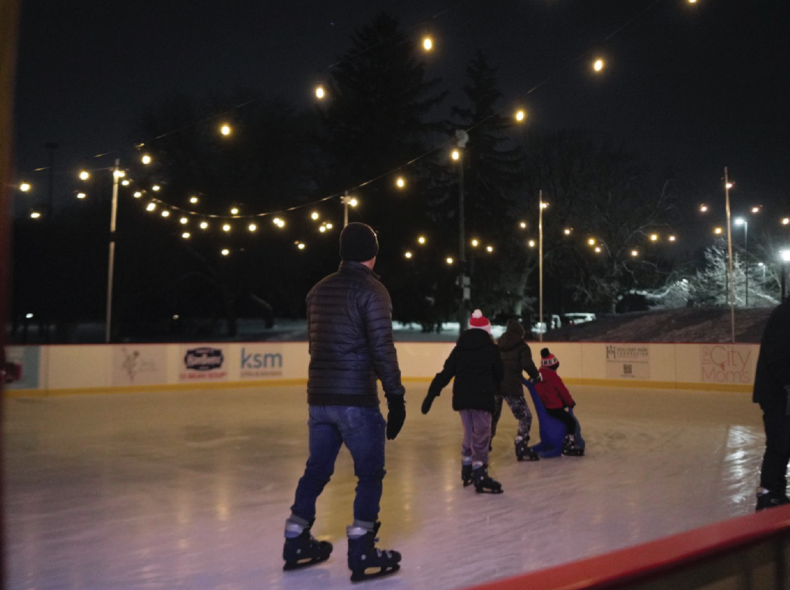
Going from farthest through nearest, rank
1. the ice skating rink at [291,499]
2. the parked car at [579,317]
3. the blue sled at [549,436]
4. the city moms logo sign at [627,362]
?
the parked car at [579,317], the city moms logo sign at [627,362], the blue sled at [549,436], the ice skating rink at [291,499]

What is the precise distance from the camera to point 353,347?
3838 millimetres

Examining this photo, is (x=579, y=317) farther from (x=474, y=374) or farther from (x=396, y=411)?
(x=396, y=411)

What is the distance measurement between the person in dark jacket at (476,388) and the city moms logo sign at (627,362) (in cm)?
1268

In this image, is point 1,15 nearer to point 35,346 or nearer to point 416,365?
point 35,346

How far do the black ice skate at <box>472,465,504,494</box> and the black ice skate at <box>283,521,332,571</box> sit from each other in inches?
89.5

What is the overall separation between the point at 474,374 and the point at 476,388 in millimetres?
116

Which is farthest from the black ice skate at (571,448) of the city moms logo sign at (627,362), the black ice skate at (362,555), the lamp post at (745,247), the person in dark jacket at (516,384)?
the lamp post at (745,247)

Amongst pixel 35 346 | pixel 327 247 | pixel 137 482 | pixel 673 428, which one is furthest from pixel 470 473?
pixel 327 247

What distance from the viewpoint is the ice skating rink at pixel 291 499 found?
419cm

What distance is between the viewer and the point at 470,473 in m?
6.44

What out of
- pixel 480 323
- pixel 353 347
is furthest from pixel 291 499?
pixel 353 347

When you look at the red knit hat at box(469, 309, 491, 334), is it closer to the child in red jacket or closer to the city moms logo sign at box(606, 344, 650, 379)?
the child in red jacket

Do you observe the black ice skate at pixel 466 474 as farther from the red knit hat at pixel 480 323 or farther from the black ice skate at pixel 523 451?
the black ice skate at pixel 523 451

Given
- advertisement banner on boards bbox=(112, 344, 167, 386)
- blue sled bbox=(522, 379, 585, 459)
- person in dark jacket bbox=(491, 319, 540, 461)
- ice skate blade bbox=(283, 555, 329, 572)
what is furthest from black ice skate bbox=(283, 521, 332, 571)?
advertisement banner on boards bbox=(112, 344, 167, 386)
